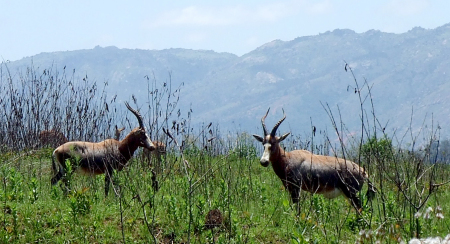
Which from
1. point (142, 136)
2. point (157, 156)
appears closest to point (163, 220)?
point (157, 156)

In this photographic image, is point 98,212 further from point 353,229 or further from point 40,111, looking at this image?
point 40,111

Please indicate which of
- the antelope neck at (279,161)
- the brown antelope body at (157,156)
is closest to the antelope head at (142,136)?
the brown antelope body at (157,156)

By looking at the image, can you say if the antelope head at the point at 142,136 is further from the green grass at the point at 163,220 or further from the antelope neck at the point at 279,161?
the green grass at the point at 163,220

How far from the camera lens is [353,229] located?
6.93m

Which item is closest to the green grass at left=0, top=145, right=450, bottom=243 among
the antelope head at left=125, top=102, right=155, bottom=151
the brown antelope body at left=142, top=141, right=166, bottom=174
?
the brown antelope body at left=142, top=141, right=166, bottom=174

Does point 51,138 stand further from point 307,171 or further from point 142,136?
point 307,171

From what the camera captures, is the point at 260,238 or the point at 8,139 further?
the point at 8,139

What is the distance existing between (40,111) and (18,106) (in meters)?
0.49

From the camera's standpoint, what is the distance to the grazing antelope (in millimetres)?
12688

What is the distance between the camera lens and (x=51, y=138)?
1325 centimetres

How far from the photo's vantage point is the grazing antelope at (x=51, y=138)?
12688mm

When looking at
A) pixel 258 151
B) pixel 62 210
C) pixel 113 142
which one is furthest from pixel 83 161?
pixel 258 151

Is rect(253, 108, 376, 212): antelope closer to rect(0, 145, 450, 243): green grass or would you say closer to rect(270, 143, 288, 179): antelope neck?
rect(270, 143, 288, 179): antelope neck

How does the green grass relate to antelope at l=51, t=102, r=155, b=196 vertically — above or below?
below
